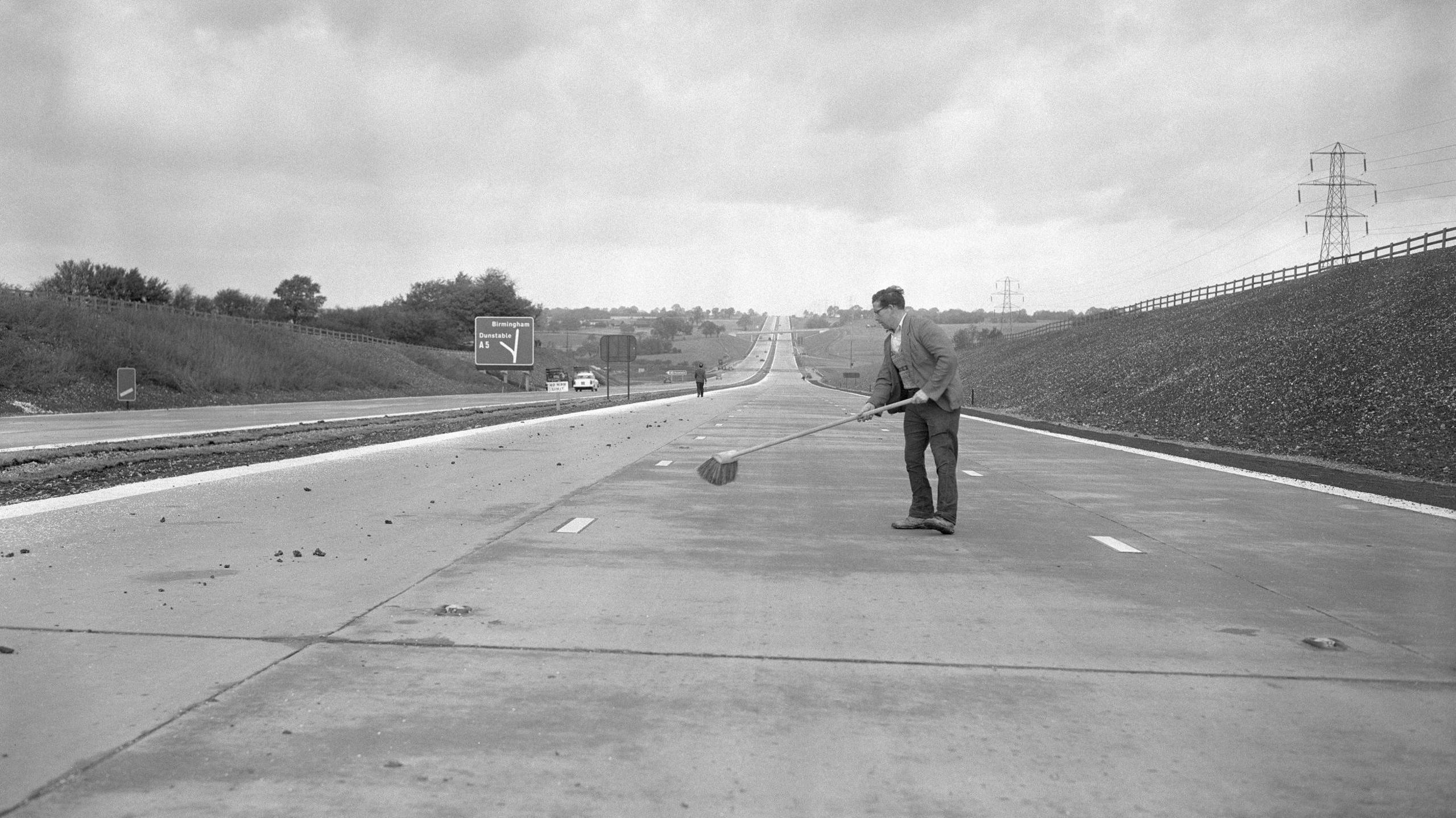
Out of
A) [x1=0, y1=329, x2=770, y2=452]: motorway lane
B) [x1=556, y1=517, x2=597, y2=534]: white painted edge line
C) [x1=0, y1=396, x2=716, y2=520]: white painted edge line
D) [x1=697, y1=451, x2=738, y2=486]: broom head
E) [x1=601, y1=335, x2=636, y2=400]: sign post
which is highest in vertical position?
[x1=601, y1=335, x2=636, y2=400]: sign post

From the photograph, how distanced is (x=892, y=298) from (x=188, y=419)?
96.4ft

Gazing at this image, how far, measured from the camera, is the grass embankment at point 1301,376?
2219cm

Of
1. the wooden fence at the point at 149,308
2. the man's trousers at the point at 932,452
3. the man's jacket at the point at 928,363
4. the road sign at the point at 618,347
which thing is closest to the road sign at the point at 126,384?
the wooden fence at the point at 149,308

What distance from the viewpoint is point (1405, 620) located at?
6434 mm

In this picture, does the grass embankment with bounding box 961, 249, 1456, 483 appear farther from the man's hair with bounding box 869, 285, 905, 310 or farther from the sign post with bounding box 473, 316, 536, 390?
the sign post with bounding box 473, 316, 536, 390

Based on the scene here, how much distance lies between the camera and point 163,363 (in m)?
56.0

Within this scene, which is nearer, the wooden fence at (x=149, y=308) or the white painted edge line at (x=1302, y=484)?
the white painted edge line at (x=1302, y=484)

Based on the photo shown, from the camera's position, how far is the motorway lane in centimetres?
2397

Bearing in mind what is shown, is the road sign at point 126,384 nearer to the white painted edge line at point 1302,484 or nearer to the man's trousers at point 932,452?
the white painted edge line at point 1302,484

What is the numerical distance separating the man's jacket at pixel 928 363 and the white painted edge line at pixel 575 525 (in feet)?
8.69

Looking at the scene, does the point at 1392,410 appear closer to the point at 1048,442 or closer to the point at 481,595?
the point at 1048,442

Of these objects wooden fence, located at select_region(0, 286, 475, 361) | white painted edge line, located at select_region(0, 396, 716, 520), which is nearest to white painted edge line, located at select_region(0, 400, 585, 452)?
white painted edge line, located at select_region(0, 396, 716, 520)

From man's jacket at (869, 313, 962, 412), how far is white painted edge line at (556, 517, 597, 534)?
2.65 metres

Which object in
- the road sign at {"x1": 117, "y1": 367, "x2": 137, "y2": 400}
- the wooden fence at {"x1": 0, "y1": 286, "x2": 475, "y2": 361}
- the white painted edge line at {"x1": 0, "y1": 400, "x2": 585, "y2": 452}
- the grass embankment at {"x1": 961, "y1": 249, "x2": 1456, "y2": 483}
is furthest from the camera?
the wooden fence at {"x1": 0, "y1": 286, "x2": 475, "y2": 361}
